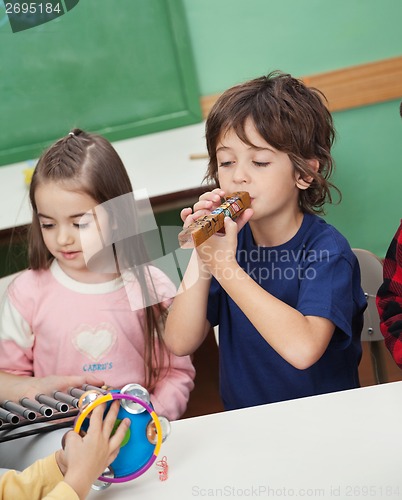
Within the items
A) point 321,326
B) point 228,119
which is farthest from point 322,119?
point 321,326

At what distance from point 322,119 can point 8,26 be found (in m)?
1.05

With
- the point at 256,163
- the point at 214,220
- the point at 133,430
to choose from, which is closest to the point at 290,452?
the point at 133,430

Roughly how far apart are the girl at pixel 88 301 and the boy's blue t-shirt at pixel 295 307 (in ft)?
0.30

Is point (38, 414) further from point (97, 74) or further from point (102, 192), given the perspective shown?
point (97, 74)

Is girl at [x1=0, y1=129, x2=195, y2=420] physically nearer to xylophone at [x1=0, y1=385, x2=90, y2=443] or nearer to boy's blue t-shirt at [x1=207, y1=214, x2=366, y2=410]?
boy's blue t-shirt at [x1=207, y1=214, x2=366, y2=410]

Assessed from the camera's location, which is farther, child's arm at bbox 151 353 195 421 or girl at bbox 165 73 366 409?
child's arm at bbox 151 353 195 421

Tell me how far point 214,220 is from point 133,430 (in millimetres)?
234

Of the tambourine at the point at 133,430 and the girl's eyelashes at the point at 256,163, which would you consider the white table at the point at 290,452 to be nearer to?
the tambourine at the point at 133,430

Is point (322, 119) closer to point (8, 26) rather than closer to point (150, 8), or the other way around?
point (150, 8)

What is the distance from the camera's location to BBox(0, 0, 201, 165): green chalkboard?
1.69 m

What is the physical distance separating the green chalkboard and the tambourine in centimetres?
121

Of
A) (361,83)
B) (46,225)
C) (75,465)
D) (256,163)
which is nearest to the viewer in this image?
(75,465)

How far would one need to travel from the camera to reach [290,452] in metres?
0.60

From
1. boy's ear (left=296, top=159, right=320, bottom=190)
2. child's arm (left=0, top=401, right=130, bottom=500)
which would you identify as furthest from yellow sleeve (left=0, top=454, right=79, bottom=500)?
boy's ear (left=296, top=159, right=320, bottom=190)
